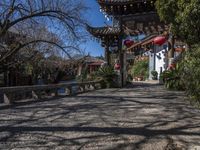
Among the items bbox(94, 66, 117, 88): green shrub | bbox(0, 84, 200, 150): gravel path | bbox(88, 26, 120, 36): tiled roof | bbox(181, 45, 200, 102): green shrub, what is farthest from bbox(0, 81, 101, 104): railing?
bbox(181, 45, 200, 102): green shrub

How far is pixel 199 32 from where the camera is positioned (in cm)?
1448

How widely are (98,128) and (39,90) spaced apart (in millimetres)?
8302

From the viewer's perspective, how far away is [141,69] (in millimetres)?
47688

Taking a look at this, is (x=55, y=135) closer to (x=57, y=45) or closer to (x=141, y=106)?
(x=141, y=106)

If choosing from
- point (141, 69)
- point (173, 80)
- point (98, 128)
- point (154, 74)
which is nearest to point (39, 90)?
point (98, 128)

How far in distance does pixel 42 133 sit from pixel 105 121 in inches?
86.3

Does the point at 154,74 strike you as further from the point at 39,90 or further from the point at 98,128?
the point at 98,128

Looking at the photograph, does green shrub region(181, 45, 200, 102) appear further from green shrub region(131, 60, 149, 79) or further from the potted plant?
green shrub region(131, 60, 149, 79)

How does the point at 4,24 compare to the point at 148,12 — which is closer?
the point at 4,24

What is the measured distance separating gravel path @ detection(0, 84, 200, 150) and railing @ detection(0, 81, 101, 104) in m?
1.32

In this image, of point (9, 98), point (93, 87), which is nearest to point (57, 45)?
point (9, 98)

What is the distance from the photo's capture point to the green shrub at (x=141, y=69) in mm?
46241

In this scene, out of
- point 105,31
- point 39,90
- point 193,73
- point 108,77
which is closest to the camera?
point 193,73

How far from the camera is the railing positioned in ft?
45.8
